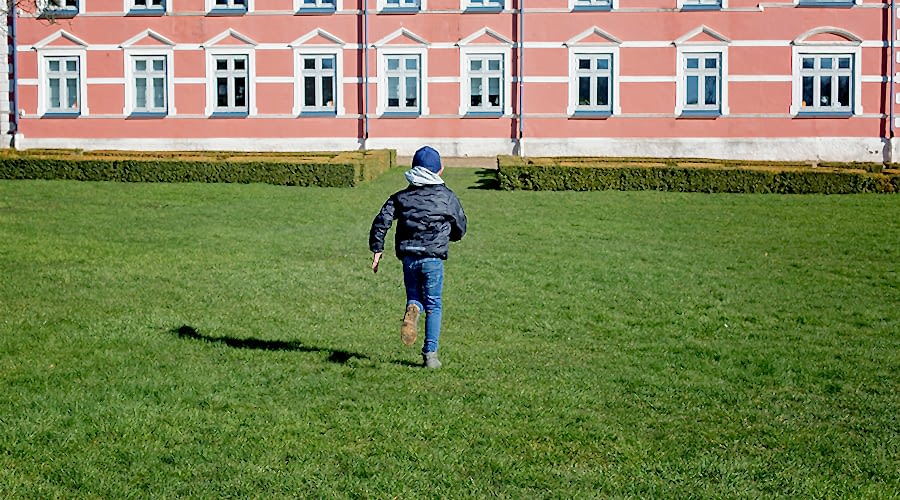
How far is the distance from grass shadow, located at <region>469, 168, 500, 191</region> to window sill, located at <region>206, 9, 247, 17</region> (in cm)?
976

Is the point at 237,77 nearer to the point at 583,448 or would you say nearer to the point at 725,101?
the point at 725,101

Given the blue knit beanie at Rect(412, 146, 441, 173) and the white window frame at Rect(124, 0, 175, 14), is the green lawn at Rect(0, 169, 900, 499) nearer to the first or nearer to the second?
the blue knit beanie at Rect(412, 146, 441, 173)

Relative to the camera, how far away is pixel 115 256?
13969 millimetres

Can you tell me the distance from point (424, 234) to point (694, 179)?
619 inches

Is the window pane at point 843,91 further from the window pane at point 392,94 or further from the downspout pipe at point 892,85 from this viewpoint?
the window pane at point 392,94

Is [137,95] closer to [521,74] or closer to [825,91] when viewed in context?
[521,74]

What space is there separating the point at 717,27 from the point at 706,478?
29.2 meters

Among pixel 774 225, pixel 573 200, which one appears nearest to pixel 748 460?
pixel 774 225

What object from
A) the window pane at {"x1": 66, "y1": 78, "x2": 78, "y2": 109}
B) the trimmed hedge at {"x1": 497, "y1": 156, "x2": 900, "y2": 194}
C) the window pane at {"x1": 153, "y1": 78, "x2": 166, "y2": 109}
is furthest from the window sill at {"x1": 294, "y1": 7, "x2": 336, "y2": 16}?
the trimmed hedge at {"x1": 497, "y1": 156, "x2": 900, "y2": 194}

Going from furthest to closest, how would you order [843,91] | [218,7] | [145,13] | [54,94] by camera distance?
[54,94] → [145,13] → [218,7] → [843,91]

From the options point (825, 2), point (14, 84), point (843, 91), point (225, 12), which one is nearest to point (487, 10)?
point (225, 12)

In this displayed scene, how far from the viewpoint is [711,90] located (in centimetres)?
3378

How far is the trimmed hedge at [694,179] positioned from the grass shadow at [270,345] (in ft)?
47.9

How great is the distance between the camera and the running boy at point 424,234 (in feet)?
27.9
